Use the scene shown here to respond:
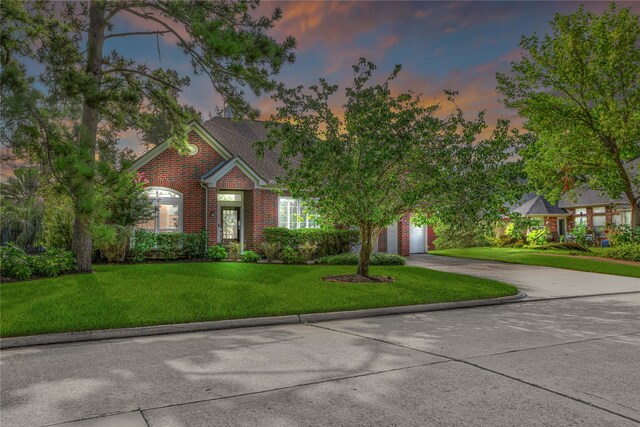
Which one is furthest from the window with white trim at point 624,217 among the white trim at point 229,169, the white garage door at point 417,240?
the white trim at point 229,169

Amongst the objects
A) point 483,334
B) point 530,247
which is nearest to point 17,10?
point 483,334

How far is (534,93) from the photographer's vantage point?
28688 mm

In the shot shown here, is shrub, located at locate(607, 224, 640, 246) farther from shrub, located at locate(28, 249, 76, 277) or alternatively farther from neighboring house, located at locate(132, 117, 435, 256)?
shrub, located at locate(28, 249, 76, 277)

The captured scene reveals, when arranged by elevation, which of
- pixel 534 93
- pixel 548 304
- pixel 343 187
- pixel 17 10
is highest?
pixel 534 93

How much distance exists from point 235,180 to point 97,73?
804 centimetres

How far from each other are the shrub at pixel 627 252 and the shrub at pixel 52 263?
24520 mm

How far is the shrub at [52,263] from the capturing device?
13.0m

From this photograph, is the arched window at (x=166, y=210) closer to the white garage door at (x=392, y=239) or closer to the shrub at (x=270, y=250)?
the shrub at (x=270, y=250)

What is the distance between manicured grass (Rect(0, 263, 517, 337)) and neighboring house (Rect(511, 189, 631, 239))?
27122mm

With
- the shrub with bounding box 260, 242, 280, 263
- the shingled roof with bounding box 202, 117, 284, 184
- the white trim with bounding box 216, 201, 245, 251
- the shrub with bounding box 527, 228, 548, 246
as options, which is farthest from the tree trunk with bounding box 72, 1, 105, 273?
the shrub with bounding box 527, 228, 548, 246

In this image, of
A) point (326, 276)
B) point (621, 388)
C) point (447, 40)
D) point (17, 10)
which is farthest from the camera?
point (447, 40)

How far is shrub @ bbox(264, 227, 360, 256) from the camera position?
2142cm

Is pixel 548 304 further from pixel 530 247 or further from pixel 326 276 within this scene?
pixel 530 247

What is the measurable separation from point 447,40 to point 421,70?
141 cm
